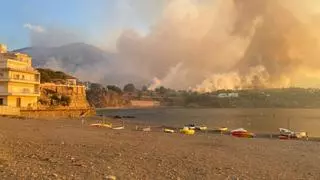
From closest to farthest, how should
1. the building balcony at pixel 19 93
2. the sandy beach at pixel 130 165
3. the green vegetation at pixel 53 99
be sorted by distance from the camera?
the sandy beach at pixel 130 165
the building balcony at pixel 19 93
the green vegetation at pixel 53 99

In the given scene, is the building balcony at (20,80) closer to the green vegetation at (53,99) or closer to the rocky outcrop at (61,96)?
the rocky outcrop at (61,96)

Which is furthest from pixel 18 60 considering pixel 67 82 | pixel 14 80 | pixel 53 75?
pixel 53 75

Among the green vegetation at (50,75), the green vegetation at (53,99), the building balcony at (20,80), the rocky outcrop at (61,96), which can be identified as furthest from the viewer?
the green vegetation at (50,75)

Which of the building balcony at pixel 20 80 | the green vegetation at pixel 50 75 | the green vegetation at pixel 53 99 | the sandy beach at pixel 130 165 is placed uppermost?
the green vegetation at pixel 50 75

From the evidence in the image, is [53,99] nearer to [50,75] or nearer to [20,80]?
[20,80]

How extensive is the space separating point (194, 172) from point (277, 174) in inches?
166

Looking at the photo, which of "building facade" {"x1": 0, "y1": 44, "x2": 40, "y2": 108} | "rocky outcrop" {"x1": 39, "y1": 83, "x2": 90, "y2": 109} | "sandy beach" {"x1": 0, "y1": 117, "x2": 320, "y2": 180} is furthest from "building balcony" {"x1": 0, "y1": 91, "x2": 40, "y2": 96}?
"sandy beach" {"x1": 0, "y1": 117, "x2": 320, "y2": 180}

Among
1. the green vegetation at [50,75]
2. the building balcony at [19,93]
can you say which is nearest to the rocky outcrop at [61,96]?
the building balcony at [19,93]

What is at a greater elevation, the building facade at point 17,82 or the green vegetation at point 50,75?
the green vegetation at point 50,75

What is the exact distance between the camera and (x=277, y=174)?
19.2 m

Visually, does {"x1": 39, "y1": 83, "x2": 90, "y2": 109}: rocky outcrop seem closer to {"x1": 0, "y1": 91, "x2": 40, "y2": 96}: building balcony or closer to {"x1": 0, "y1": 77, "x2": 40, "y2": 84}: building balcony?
{"x1": 0, "y1": 91, "x2": 40, "y2": 96}: building balcony

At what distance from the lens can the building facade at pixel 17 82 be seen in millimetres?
73375

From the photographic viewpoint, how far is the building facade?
7338 cm

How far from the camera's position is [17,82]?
7544cm
